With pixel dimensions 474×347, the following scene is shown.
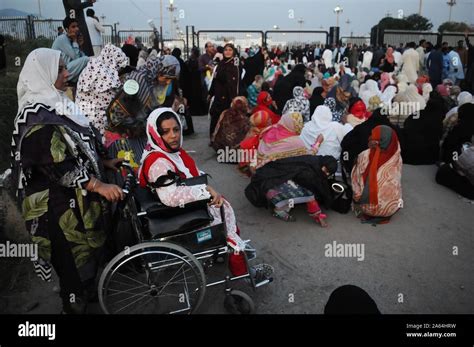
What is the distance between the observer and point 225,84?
6871 millimetres

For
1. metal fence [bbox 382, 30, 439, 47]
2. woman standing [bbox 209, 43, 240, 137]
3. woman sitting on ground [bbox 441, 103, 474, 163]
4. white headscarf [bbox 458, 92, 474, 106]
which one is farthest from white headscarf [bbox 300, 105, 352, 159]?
metal fence [bbox 382, 30, 439, 47]

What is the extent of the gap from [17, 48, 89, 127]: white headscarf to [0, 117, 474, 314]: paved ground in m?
1.44

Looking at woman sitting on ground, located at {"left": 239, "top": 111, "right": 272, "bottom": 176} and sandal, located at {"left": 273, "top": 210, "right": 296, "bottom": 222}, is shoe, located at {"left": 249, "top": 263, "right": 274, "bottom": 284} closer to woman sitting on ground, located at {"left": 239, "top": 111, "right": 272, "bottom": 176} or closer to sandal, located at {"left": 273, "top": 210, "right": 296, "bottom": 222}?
sandal, located at {"left": 273, "top": 210, "right": 296, "bottom": 222}

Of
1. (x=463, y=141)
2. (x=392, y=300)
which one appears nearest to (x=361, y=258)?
(x=392, y=300)

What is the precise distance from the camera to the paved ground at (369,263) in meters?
2.79

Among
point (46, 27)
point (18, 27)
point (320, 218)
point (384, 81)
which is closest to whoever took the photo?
point (320, 218)

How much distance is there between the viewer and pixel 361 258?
3328mm

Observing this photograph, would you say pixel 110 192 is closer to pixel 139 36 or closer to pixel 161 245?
pixel 161 245

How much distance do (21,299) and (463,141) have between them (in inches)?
209

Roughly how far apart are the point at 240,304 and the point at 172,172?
0.98m

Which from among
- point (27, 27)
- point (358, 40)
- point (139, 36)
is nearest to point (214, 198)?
point (27, 27)

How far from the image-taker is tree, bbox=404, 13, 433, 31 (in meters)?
36.8

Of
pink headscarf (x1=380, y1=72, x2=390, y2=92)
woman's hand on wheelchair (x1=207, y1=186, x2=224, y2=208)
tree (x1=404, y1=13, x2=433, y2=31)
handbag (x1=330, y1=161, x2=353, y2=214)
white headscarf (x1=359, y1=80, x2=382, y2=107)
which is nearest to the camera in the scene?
woman's hand on wheelchair (x1=207, y1=186, x2=224, y2=208)

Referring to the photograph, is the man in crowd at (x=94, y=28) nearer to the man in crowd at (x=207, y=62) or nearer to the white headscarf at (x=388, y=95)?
the man in crowd at (x=207, y=62)
